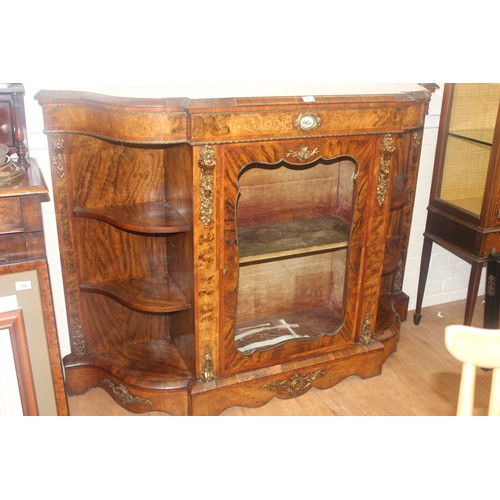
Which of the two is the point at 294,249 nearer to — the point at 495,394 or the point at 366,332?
the point at 366,332

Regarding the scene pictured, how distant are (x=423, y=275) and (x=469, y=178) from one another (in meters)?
0.62

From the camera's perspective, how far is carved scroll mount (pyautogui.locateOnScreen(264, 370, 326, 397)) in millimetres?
2367

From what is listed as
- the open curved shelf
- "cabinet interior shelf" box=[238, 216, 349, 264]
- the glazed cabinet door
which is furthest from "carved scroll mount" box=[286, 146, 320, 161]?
the open curved shelf

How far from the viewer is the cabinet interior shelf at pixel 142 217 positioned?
80.7 inches

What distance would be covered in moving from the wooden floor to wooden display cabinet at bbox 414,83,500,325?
291mm

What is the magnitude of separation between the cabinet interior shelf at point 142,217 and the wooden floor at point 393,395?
838mm

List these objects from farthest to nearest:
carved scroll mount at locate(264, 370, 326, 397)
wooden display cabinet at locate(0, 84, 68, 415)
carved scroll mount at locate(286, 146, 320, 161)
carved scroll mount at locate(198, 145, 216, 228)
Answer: carved scroll mount at locate(264, 370, 326, 397)
carved scroll mount at locate(286, 146, 320, 161)
carved scroll mount at locate(198, 145, 216, 228)
wooden display cabinet at locate(0, 84, 68, 415)

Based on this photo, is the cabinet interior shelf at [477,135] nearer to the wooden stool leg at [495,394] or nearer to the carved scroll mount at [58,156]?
the wooden stool leg at [495,394]

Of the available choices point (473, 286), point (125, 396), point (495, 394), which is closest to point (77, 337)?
point (125, 396)

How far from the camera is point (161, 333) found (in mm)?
2586

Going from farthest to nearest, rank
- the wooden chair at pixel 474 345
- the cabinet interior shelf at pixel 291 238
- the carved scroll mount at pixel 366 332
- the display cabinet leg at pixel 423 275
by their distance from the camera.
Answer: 1. the display cabinet leg at pixel 423 275
2. the carved scroll mount at pixel 366 332
3. the cabinet interior shelf at pixel 291 238
4. the wooden chair at pixel 474 345

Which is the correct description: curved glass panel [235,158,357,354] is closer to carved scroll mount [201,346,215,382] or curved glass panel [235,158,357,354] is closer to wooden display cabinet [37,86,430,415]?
wooden display cabinet [37,86,430,415]

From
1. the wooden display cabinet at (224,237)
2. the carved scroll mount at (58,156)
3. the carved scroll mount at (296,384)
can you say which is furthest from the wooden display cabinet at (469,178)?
Result: the carved scroll mount at (58,156)

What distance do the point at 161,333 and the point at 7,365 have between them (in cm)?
81
